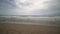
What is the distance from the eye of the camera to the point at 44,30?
1149 mm

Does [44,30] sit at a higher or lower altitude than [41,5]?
lower

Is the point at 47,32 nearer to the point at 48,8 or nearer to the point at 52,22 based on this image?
the point at 52,22

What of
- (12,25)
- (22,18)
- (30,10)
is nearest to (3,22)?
(12,25)

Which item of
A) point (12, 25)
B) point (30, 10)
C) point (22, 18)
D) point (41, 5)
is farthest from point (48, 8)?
point (12, 25)

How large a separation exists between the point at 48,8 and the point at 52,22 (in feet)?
0.57

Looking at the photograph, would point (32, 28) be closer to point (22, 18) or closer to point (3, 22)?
point (22, 18)

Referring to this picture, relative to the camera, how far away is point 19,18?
119 centimetres

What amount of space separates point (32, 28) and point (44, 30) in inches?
5.7

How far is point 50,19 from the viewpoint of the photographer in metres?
1.16

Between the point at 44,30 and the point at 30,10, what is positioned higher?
the point at 30,10

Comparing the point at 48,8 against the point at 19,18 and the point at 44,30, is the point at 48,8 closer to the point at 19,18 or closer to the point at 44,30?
the point at 44,30

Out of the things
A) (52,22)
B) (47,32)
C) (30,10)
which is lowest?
(47,32)

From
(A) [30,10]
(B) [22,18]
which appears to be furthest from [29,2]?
(B) [22,18]

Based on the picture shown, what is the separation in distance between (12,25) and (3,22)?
120mm
